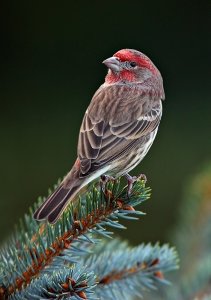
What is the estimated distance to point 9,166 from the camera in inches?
249

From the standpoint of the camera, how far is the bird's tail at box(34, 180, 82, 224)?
8.64ft

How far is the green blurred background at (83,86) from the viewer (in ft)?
20.0

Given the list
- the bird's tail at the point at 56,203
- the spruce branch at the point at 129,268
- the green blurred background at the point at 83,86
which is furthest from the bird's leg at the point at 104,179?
the green blurred background at the point at 83,86

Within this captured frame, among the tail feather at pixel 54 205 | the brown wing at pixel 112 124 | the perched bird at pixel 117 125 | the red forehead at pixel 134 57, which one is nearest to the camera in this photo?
the tail feather at pixel 54 205

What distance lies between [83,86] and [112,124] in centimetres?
361

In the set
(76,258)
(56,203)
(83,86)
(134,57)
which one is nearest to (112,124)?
(134,57)

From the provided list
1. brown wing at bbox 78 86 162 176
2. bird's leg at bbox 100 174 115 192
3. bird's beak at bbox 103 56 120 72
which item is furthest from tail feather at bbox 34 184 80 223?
bird's beak at bbox 103 56 120 72

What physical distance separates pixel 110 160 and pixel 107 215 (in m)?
0.83

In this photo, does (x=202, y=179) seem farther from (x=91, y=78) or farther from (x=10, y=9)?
(x=10, y=9)

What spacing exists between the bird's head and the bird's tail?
1072mm

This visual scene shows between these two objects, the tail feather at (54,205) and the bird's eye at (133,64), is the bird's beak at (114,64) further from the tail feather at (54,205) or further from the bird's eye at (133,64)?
the tail feather at (54,205)

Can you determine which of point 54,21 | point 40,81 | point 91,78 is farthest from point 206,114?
point 54,21

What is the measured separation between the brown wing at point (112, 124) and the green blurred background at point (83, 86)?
2100mm

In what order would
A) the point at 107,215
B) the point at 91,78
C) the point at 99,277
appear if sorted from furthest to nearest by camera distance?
1. the point at 91,78
2. the point at 99,277
3. the point at 107,215
